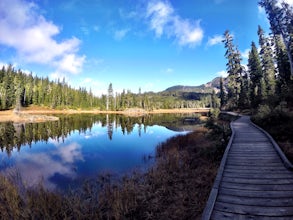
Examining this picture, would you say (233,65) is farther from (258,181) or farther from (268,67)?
(258,181)

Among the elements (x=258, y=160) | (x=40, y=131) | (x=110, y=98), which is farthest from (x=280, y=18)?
(x=110, y=98)

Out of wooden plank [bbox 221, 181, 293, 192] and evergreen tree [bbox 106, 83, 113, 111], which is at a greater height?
evergreen tree [bbox 106, 83, 113, 111]

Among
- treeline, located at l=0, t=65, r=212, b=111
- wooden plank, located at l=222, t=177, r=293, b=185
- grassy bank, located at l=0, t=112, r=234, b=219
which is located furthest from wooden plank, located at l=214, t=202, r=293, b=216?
treeline, located at l=0, t=65, r=212, b=111

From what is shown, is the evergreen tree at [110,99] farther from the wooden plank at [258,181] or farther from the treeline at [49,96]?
the wooden plank at [258,181]

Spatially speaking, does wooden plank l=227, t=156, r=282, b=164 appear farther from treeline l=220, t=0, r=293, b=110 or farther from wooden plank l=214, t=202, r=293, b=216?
treeline l=220, t=0, r=293, b=110

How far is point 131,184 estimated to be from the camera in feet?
29.7

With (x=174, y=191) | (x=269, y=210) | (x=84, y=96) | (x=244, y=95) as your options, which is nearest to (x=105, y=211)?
(x=174, y=191)

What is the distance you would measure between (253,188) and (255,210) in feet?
4.48

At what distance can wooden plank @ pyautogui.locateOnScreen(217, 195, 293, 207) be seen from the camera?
4.95 meters

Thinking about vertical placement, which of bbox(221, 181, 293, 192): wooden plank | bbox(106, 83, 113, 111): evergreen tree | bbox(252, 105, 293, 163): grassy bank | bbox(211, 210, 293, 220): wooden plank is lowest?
bbox(211, 210, 293, 220): wooden plank

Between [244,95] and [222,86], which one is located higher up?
[222,86]

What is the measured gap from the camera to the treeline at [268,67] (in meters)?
25.3

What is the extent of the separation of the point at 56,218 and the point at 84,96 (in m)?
109

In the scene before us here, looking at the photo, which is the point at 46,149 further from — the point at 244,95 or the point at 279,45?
the point at 279,45
